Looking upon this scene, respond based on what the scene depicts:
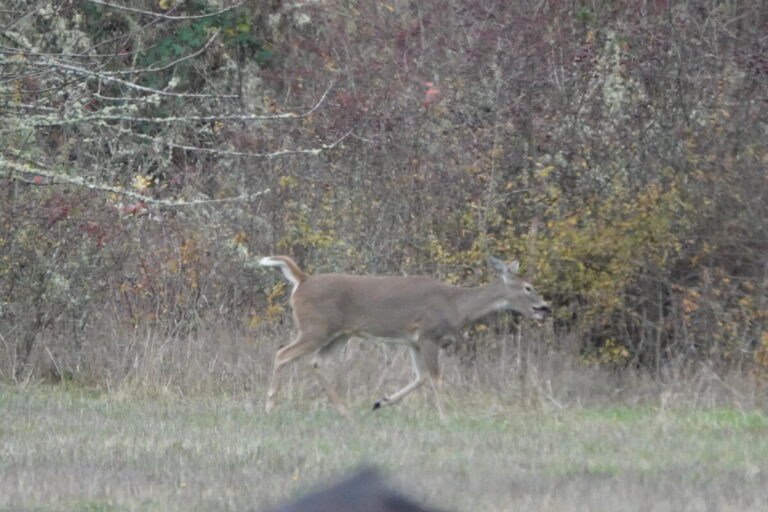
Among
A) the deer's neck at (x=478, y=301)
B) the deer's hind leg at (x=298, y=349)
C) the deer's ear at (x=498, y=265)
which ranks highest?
the deer's ear at (x=498, y=265)

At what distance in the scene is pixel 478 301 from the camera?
1157 cm

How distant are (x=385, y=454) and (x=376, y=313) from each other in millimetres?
3210

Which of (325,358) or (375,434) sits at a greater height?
Answer: (375,434)

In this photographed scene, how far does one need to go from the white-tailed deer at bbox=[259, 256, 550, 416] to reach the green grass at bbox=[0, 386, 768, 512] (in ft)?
1.53

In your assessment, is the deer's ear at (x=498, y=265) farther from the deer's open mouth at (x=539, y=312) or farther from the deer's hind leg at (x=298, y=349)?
the deer's hind leg at (x=298, y=349)

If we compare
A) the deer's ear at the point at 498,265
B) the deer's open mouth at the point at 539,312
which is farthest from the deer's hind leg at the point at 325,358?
the deer's open mouth at the point at 539,312

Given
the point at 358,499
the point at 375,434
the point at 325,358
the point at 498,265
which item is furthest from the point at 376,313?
the point at 358,499

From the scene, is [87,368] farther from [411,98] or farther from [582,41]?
[582,41]

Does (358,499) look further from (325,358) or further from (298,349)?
(325,358)

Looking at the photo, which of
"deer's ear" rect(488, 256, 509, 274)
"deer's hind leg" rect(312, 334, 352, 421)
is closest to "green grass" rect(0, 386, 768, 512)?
"deer's hind leg" rect(312, 334, 352, 421)

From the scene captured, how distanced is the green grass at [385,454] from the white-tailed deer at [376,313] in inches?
18.3

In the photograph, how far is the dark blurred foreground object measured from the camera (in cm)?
175

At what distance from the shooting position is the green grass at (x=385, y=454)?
6.68 meters

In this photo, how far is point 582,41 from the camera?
1622 centimetres
